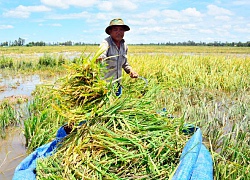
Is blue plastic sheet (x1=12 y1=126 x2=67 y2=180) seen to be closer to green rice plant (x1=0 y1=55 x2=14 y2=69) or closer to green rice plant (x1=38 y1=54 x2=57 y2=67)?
green rice plant (x1=38 y1=54 x2=57 y2=67)

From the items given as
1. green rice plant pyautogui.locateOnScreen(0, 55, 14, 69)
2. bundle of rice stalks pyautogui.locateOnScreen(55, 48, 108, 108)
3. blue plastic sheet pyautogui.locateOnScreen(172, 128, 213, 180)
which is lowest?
blue plastic sheet pyautogui.locateOnScreen(172, 128, 213, 180)

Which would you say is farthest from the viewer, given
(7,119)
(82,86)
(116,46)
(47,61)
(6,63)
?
(47,61)

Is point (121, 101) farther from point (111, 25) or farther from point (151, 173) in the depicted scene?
point (111, 25)

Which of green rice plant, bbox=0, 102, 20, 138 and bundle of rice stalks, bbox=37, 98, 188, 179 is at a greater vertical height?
bundle of rice stalks, bbox=37, 98, 188, 179

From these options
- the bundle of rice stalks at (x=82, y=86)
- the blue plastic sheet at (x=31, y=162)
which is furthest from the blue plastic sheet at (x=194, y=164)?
the blue plastic sheet at (x=31, y=162)

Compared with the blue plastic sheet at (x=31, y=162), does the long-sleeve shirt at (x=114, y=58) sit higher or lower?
higher

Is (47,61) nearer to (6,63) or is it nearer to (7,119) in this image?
(6,63)

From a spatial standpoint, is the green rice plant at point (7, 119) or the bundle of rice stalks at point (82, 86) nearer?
the bundle of rice stalks at point (82, 86)

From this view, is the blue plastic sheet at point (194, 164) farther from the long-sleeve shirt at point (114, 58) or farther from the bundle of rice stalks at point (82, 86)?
the long-sleeve shirt at point (114, 58)

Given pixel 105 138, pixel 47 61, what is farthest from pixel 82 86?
pixel 47 61

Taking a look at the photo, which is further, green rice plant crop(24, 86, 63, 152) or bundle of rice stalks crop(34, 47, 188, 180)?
green rice plant crop(24, 86, 63, 152)

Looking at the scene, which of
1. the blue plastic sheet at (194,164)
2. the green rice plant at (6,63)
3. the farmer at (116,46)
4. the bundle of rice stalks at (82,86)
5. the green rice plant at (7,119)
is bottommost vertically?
the green rice plant at (7,119)

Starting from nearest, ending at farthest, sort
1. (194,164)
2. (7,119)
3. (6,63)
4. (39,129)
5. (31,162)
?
1. (194,164)
2. (31,162)
3. (39,129)
4. (7,119)
5. (6,63)

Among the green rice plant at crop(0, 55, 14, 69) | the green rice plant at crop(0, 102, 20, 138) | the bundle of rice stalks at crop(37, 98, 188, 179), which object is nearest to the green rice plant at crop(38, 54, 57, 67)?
the green rice plant at crop(0, 55, 14, 69)
